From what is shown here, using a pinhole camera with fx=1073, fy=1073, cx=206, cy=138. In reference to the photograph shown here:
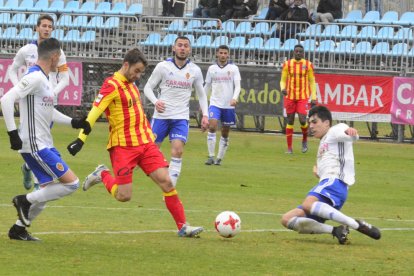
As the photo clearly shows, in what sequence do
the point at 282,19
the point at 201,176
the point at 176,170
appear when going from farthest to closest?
the point at 282,19 < the point at 201,176 < the point at 176,170

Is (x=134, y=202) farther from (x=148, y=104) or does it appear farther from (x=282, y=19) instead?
(x=282, y=19)

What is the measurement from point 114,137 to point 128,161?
341 millimetres

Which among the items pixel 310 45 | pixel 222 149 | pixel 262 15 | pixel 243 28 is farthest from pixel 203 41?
pixel 222 149

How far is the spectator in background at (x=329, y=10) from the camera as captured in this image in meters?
31.5

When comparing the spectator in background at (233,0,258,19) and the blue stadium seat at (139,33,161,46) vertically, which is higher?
the spectator in background at (233,0,258,19)

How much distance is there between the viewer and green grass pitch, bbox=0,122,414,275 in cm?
992

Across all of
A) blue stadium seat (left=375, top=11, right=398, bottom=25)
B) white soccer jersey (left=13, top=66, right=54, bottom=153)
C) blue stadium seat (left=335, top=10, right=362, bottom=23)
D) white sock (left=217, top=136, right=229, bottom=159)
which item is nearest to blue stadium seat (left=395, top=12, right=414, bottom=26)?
blue stadium seat (left=375, top=11, right=398, bottom=25)

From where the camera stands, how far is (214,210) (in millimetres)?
14617

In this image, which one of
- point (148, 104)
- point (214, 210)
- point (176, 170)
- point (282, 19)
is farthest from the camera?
point (282, 19)

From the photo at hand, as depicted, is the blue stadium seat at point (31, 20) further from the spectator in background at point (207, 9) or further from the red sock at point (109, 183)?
the red sock at point (109, 183)

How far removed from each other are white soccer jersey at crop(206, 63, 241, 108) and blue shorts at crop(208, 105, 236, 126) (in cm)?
9

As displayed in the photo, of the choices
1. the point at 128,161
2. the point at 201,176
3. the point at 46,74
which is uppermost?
the point at 46,74

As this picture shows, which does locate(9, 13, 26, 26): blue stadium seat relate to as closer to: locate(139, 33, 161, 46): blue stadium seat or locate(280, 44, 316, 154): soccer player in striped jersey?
locate(139, 33, 161, 46): blue stadium seat

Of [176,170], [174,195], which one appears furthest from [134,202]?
[174,195]
